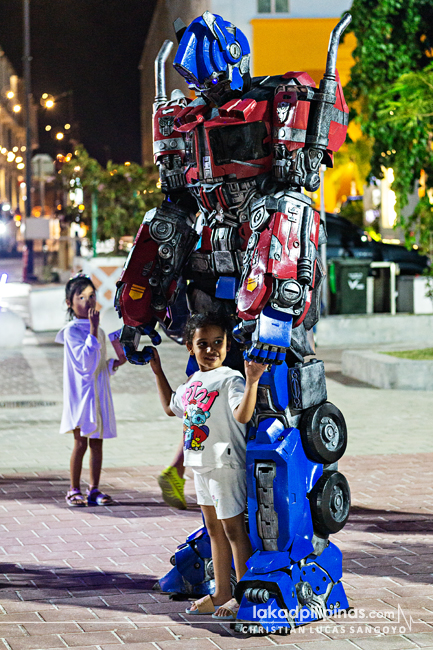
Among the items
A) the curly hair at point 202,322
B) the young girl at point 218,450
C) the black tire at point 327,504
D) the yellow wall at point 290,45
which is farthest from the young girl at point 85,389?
the yellow wall at point 290,45

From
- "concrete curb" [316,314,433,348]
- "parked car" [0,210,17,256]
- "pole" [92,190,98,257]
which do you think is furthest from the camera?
"parked car" [0,210,17,256]

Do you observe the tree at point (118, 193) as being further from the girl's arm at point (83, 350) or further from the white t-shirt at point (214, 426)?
the white t-shirt at point (214, 426)

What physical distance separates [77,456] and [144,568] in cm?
156

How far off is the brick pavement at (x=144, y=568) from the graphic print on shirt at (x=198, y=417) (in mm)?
783

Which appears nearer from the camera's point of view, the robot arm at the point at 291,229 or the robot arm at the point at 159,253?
the robot arm at the point at 291,229

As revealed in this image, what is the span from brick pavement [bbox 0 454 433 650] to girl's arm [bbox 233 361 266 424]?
0.93 metres

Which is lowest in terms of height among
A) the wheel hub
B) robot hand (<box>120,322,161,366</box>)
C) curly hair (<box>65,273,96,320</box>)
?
the wheel hub

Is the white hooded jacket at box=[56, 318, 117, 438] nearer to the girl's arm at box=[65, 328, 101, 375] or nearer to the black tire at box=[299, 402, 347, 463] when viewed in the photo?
the girl's arm at box=[65, 328, 101, 375]

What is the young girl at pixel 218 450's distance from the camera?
4.26 metres

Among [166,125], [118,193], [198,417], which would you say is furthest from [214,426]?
[118,193]

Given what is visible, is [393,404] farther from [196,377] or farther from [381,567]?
[196,377]

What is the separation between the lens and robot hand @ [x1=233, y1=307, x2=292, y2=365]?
4051mm

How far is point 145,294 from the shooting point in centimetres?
487

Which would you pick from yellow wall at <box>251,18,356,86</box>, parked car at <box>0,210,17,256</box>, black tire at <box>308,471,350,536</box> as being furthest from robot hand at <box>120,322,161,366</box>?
parked car at <box>0,210,17,256</box>
